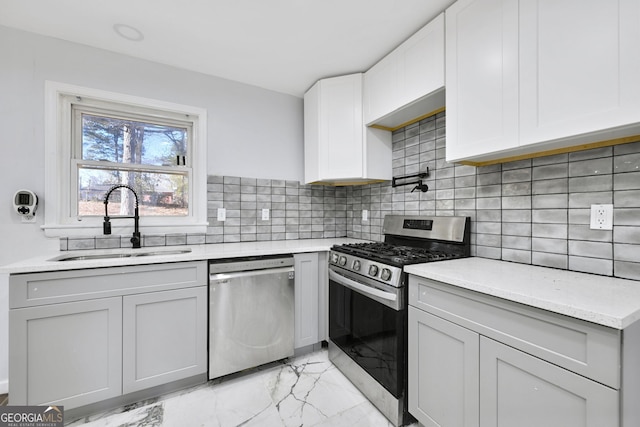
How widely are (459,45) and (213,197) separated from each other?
215 centimetres

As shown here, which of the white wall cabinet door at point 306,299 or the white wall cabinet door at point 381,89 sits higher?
the white wall cabinet door at point 381,89

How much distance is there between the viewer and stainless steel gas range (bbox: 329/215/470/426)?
4.85 feet

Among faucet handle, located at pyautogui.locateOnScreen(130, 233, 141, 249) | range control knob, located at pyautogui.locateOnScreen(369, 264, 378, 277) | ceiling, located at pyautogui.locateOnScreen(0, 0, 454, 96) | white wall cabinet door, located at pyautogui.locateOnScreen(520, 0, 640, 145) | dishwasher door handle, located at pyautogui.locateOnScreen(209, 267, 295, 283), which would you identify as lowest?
dishwasher door handle, located at pyautogui.locateOnScreen(209, 267, 295, 283)

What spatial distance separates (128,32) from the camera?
1.83 m

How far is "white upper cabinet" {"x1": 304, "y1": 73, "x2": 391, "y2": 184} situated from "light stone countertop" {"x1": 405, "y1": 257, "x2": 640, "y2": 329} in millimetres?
1127

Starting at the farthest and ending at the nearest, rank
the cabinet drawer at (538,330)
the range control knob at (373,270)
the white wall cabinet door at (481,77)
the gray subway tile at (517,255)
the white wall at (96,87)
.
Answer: the white wall at (96,87) → the range control knob at (373,270) → the gray subway tile at (517,255) → the white wall cabinet door at (481,77) → the cabinet drawer at (538,330)

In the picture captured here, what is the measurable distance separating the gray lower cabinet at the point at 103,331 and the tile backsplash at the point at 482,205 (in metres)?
0.61

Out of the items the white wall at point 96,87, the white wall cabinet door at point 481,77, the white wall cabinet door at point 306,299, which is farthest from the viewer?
the white wall cabinet door at point 306,299

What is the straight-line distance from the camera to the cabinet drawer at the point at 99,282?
54.7 inches

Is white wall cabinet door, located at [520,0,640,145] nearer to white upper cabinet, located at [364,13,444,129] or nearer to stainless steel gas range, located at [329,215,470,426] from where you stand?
white upper cabinet, located at [364,13,444,129]

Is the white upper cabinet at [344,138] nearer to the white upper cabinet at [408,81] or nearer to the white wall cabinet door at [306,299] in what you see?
the white upper cabinet at [408,81]

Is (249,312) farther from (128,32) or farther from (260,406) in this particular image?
(128,32)

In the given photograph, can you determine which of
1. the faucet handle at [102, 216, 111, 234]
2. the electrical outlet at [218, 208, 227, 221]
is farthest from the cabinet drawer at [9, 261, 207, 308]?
the electrical outlet at [218, 208, 227, 221]

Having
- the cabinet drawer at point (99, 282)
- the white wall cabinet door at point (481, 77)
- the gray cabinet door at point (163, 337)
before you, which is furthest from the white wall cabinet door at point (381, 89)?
the gray cabinet door at point (163, 337)
